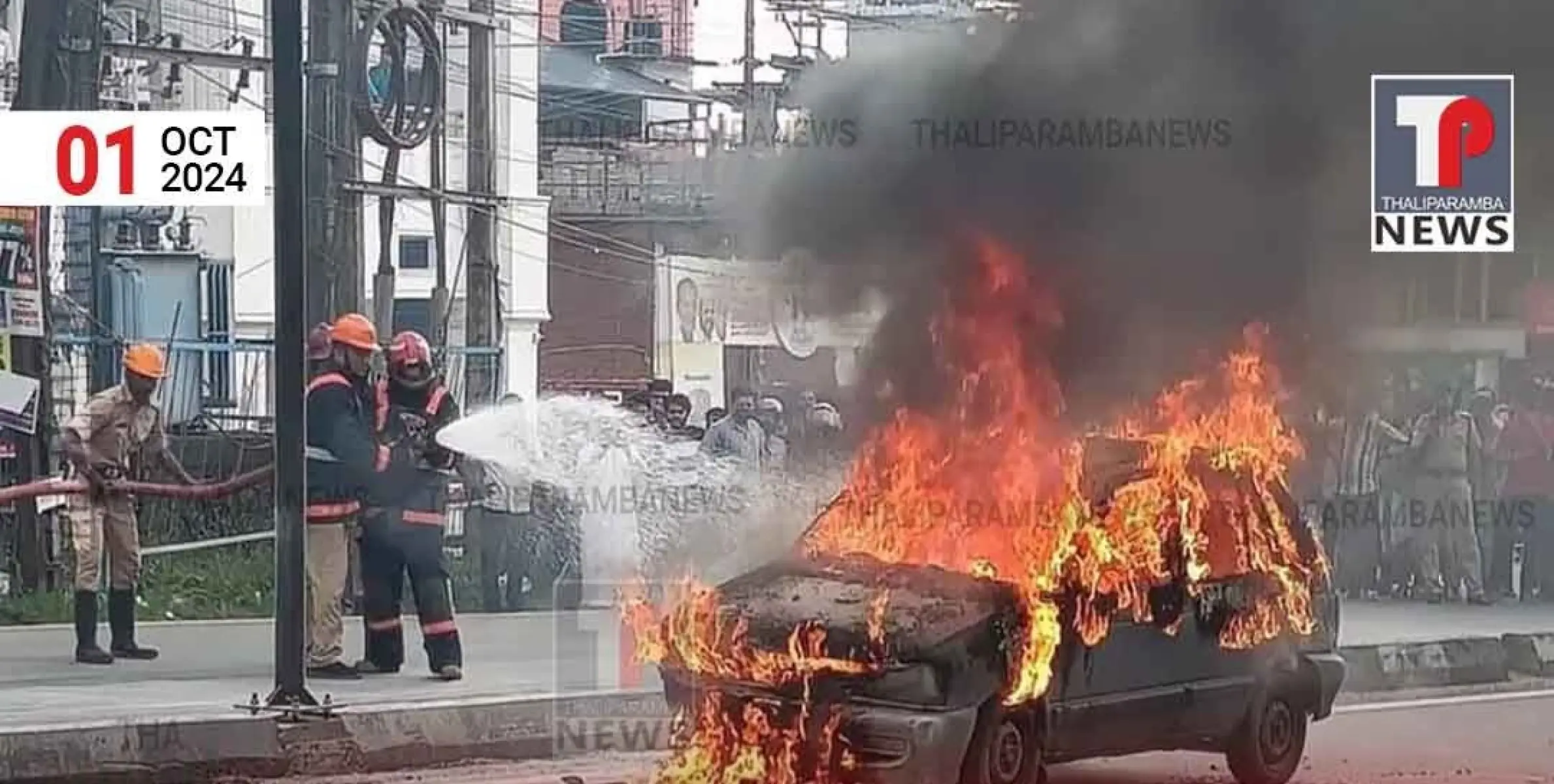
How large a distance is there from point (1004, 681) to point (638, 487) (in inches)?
Answer: 143

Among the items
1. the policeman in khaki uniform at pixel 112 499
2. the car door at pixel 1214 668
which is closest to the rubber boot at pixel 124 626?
the policeman in khaki uniform at pixel 112 499

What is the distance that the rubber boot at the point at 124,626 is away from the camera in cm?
990

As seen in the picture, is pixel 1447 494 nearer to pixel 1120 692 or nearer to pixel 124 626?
pixel 1120 692

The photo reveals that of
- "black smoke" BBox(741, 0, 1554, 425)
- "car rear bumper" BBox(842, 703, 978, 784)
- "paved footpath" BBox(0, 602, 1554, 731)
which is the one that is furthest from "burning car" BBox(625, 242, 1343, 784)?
"paved footpath" BBox(0, 602, 1554, 731)

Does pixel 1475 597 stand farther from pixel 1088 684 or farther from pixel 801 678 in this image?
pixel 801 678

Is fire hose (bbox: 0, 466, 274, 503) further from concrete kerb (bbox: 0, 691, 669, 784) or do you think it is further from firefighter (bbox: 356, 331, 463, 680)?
concrete kerb (bbox: 0, 691, 669, 784)

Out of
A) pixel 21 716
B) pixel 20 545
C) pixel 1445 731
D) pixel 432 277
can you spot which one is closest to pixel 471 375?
pixel 432 277

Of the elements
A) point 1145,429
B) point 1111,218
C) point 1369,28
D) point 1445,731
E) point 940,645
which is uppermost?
point 1369,28

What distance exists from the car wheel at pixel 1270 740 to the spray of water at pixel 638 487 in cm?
164

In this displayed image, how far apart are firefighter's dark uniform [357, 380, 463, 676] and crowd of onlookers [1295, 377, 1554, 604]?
3882 mm

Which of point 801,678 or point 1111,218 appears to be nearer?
point 801,678

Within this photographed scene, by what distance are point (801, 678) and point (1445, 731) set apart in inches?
133

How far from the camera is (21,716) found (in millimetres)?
8594

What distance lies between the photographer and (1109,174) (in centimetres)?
901
